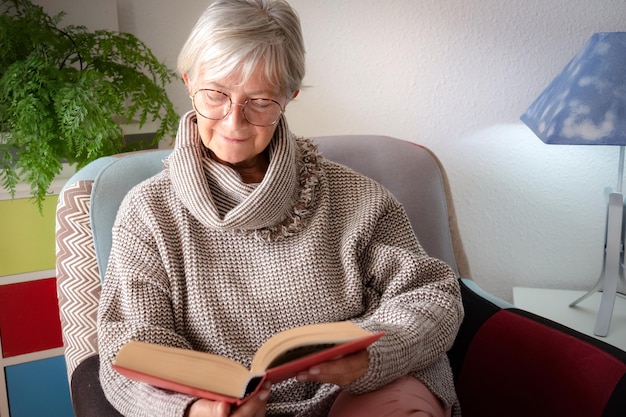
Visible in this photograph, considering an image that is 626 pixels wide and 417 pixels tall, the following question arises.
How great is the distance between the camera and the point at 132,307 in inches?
41.6

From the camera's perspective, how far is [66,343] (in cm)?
126

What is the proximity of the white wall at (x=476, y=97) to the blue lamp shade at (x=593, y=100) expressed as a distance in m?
0.32

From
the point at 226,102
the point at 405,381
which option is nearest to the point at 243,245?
the point at 226,102

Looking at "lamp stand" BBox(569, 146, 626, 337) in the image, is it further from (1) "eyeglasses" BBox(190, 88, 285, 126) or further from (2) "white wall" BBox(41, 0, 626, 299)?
(1) "eyeglasses" BBox(190, 88, 285, 126)

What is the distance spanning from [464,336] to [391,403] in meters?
0.37

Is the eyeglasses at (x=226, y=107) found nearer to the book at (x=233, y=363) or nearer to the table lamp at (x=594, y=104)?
the book at (x=233, y=363)

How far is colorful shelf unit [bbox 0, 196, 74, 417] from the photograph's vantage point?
1.55 m

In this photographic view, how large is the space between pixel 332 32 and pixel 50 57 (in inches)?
32.0

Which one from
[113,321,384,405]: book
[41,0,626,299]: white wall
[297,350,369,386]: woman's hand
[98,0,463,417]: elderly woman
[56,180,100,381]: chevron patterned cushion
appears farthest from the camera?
[41,0,626,299]: white wall

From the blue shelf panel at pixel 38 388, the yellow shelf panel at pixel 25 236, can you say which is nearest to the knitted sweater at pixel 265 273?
the yellow shelf panel at pixel 25 236

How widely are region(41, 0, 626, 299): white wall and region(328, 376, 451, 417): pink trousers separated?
1054 millimetres

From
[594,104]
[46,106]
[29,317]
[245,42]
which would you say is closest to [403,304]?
[245,42]

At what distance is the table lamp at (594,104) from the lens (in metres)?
1.50

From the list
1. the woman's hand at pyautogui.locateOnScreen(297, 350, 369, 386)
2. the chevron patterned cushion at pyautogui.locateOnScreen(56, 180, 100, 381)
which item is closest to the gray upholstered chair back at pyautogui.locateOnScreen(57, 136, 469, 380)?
the chevron patterned cushion at pyautogui.locateOnScreen(56, 180, 100, 381)
